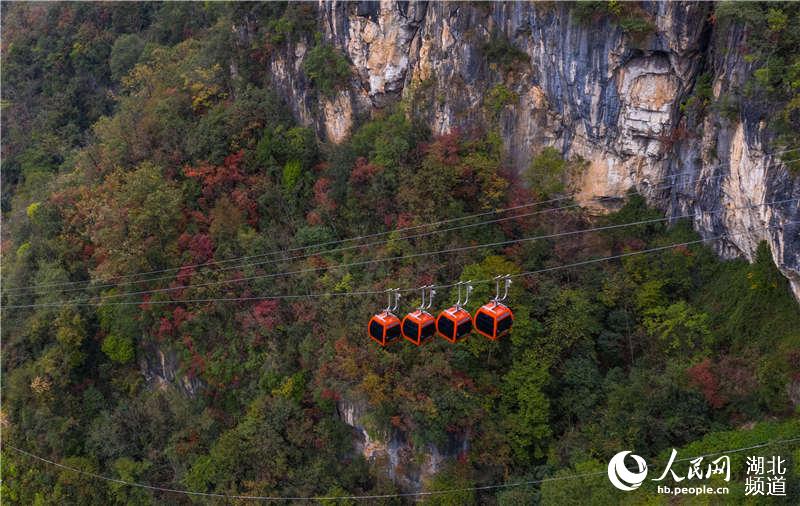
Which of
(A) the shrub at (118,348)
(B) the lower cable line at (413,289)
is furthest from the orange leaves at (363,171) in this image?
(A) the shrub at (118,348)

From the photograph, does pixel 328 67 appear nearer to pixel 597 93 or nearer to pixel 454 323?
pixel 597 93

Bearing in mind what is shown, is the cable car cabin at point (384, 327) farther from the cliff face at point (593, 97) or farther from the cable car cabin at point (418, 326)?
the cliff face at point (593, 97)

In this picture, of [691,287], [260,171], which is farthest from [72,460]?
[691,287]

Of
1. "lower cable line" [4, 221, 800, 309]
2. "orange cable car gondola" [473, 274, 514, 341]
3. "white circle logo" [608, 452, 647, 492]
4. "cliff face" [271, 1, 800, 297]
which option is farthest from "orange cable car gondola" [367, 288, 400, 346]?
"cliff face" [271, 1, 800, 297]

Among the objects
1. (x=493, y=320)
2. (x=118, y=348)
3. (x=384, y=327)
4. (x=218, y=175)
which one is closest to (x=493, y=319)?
(x=493, y=320)

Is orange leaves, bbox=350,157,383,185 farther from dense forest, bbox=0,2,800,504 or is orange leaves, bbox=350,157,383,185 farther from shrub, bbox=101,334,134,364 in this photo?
shrub, bbox=101,334,134,364

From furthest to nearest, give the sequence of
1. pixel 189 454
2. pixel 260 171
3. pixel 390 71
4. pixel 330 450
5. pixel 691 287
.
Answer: pixel 260 171
pixel 390 71
pixel 189 454
pixel 330 450
pixel 691 287

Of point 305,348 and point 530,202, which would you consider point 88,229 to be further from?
point 530,202
